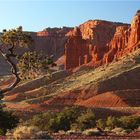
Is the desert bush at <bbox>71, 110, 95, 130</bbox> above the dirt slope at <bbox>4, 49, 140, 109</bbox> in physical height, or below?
above

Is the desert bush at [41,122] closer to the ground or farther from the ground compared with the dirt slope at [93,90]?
farther from the ground

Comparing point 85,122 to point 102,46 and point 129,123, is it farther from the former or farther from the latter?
point 102,46

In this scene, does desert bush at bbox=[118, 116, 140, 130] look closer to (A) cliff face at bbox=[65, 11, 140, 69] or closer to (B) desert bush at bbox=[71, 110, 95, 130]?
(B) desert bush at bbox=[71, 110, 95, 130]

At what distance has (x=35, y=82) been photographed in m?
112

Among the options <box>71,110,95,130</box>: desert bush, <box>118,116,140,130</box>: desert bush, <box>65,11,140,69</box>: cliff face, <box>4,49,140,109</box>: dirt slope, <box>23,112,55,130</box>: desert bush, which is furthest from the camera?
<box>65,11,140,69</box>: cliff face

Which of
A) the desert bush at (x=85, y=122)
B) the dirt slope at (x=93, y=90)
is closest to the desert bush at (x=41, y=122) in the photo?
the desert bush at (x=85, y=122)

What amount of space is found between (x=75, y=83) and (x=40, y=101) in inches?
623

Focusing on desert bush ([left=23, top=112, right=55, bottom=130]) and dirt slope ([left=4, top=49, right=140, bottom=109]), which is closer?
desert bush ([left=23, top=112, right=55, bottom=130])

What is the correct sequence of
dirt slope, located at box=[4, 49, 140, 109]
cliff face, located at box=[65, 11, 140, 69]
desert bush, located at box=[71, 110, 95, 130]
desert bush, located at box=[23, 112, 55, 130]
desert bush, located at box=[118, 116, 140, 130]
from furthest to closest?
cliff face, located at box=[65, 11, 140, 69] → dirt slope, located at box=[4, 49, 140, 109] → desert bush, located at box=[118, 116, 140, 130] → desert bush, located at box=[71, 110, 95, 130] → desert bush, located at box=[23, 112, 55, 130]

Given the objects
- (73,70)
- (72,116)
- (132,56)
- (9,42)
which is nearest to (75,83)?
(132,56)

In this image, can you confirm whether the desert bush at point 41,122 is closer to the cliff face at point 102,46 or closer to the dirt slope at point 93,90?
the dirt slope at point 93,90

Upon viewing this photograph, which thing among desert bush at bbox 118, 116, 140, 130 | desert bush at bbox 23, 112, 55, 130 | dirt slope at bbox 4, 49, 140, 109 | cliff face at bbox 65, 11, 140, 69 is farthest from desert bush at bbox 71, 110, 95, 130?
cliff face at bbox 65, 11, 140, 69

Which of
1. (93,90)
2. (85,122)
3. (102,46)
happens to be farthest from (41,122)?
(102,46)

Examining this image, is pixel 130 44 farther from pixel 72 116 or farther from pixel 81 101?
pixel 72 116
